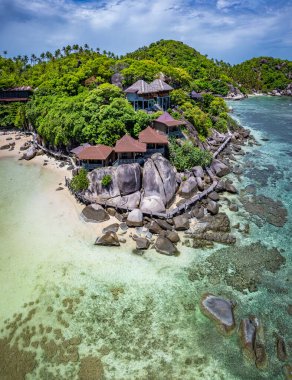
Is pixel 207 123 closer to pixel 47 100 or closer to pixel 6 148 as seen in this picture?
pixel 47 100

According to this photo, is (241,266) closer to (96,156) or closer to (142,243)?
(142,243)

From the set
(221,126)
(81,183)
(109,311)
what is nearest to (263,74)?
(221,126)

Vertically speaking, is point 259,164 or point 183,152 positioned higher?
point 183,152

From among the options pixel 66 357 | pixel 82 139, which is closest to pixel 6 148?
pixel 82 139

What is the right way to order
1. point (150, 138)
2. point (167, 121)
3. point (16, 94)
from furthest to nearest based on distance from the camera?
point (16, 94), point (167, 121), point (150, 138)

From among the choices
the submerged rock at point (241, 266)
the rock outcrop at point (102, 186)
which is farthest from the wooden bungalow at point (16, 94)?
the submerged rock at point (241, 266)
